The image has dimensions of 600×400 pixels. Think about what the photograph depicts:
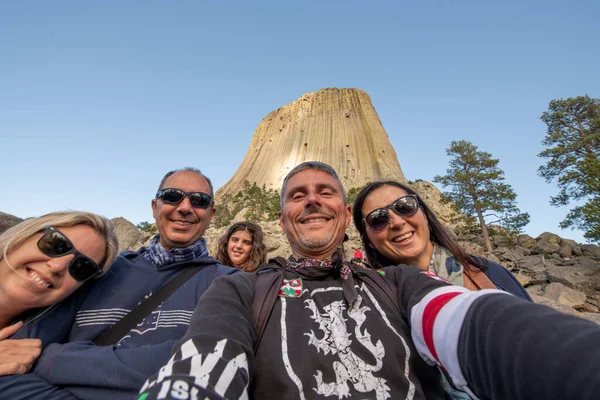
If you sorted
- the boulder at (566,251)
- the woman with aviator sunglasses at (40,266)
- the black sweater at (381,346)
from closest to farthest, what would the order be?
1. the black sweater at (381,346)
2. the woman with aviator sunglasses at (40,266)
3. the boulder at (566,251)

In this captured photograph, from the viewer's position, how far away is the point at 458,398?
4.07 ft

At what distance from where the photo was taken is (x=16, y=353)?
141cm

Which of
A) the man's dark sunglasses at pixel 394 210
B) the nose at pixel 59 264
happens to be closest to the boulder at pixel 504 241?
the man's dark sunglasses at pixel 394 210

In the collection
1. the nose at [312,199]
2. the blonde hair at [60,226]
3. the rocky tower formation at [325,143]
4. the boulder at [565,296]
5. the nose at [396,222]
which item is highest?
the rocky tower formation at [325,143]

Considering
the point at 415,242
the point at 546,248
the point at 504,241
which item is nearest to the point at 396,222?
the point at 415,242

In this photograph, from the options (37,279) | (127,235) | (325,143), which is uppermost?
(325,143)

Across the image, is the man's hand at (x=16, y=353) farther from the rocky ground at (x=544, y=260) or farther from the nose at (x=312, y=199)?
the rocky ground at (x=544, y=260)

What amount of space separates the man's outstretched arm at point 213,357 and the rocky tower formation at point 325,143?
121ft

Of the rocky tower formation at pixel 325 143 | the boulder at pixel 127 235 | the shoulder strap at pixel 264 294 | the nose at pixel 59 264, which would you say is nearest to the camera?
Answer: the shoulder strap at pixel 264 294

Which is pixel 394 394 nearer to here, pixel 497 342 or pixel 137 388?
pixel 497 342

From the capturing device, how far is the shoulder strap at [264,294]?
1.45 m

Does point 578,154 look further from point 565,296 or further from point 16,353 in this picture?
point 16,353

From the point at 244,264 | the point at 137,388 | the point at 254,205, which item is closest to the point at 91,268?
the point at 137,388

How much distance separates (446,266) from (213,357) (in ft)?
7.62
